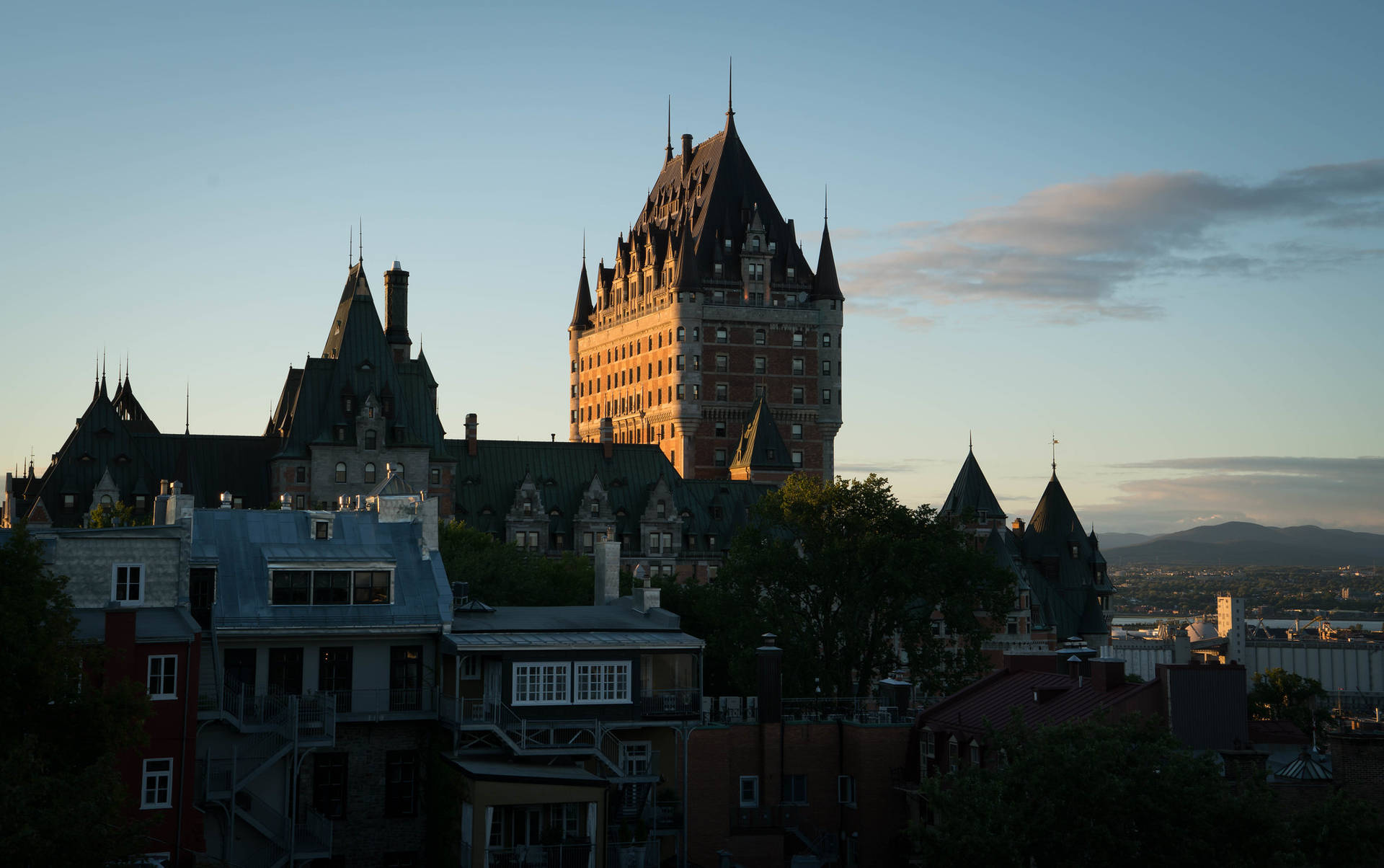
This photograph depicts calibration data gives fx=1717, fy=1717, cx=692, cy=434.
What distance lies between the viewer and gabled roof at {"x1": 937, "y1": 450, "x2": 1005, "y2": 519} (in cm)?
13675

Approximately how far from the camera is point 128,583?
4741 cm

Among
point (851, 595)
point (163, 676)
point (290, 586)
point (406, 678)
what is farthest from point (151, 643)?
point (851, 595)

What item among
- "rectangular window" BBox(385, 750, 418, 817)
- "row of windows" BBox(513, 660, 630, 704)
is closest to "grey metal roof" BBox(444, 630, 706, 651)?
"row of windows" BBox(513, 660, 630, 704)

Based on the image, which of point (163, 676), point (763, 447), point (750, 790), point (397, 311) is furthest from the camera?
point (763, 447)

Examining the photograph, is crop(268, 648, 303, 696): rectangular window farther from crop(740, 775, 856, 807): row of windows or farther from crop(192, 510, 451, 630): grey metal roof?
Answer: crop(740, 775, 856, 807): row of windows

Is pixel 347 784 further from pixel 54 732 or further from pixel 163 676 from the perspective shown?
pixel 54 732

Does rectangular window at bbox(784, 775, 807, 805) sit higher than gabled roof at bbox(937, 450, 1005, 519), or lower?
lower

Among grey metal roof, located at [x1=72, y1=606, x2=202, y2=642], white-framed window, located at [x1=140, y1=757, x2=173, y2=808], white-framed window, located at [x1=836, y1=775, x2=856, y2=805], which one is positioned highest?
grey metal roof, located at [x1=72, y1=606, x2=202, y2=642]

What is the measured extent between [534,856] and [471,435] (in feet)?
302

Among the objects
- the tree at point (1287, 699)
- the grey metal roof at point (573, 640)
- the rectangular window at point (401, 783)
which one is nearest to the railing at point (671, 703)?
the grey metal roof at point (573, 640)

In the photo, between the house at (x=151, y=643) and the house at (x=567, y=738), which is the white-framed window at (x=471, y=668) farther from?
the house at (x=151, y=643)

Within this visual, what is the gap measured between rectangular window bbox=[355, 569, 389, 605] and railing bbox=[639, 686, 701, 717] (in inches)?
327

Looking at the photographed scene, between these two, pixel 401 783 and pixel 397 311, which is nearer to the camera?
pixel 401 783

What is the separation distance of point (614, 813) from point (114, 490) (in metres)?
73.8
